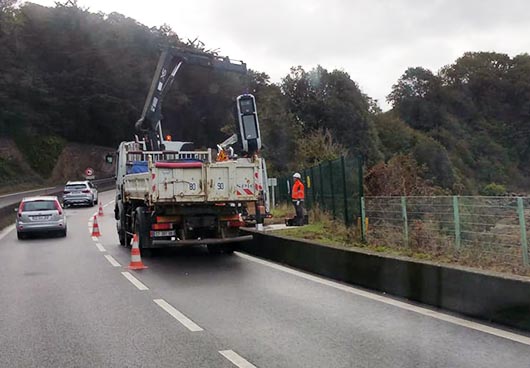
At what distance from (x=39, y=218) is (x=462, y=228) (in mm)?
→ 15606

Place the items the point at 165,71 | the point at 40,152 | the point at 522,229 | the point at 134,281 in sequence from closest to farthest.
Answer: the point at 522,229, the point at 134,281, the point at 165,71, the point at 40,152

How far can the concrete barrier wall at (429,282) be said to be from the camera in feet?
23.4

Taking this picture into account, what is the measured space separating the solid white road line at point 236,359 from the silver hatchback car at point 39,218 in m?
16.6

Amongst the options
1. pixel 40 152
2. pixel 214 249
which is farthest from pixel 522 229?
pixel 40 152

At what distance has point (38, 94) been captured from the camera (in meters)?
68.1

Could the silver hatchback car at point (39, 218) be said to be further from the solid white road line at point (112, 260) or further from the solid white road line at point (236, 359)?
the solid white road line at point (236, 359)

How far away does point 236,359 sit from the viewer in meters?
6.09

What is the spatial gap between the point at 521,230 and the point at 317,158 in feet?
93.3

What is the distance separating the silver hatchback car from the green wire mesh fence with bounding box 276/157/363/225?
8.87m

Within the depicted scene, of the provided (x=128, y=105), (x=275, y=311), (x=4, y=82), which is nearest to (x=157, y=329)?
(x=275, y=311)

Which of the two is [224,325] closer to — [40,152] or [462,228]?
[462,228]

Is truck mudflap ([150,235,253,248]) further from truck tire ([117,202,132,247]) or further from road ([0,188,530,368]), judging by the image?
truck tire ([117,202,132,247])

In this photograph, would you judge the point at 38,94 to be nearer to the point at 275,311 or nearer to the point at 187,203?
the point at 187,203

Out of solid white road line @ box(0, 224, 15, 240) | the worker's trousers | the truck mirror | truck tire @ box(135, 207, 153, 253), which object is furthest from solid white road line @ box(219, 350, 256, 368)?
solid white road line @ box(0, 224, 15, 240)
